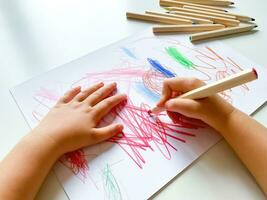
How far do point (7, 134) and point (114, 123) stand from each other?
0.15 metres

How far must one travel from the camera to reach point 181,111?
1.33 ft

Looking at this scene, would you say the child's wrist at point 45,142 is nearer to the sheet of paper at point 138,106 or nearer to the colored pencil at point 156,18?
the sheet of paper at point 138,106

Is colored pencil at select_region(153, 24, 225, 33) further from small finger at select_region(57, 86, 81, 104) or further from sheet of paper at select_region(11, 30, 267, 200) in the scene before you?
small finger at select_region(57, 86, 81, 104)

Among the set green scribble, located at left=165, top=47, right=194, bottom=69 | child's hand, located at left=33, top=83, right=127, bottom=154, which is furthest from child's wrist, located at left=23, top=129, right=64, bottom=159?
green scribble, located at left=165, top=47, right=194, bottom=69

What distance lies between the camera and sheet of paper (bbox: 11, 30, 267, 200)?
36 centimetres

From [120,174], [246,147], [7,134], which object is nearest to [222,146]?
[246,147]

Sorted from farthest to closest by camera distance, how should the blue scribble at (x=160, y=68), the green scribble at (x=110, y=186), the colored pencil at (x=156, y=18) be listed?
the colored pencil at (x=156, y=18) < the blue scribble at (x=160, y=68) < the green scribble at (x=110, y=186)

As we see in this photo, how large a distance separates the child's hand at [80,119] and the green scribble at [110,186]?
49 mm

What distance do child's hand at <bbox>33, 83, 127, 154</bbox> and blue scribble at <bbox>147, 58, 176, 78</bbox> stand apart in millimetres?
89

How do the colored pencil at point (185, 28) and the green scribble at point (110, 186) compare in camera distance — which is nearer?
the green scribble at point (110, 186)

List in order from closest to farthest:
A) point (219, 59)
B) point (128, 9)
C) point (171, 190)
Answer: point (171, 190) → point (219, 59) → point (128, 9)

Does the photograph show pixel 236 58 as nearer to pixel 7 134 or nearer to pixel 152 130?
pixel 152 130

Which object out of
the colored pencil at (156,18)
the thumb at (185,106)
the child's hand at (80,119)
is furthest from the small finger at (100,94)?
the colored pencil at (156,18)

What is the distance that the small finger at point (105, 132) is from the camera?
39 cm
